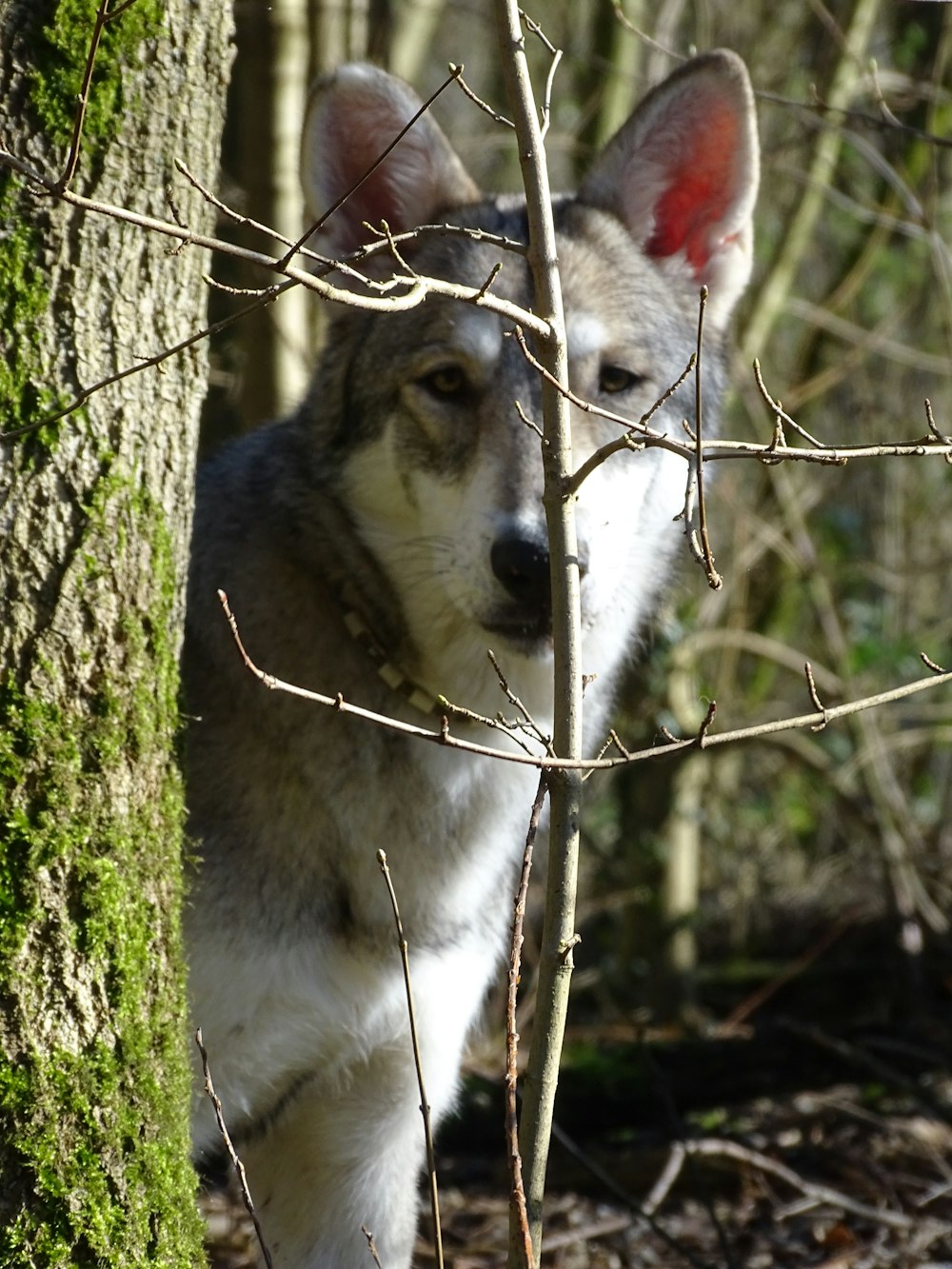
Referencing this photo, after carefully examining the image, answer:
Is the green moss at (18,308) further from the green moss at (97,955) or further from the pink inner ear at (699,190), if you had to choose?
the pink inner ear at (699,190)

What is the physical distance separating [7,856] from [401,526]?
140cm

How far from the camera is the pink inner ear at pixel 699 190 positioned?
3490 millimetres

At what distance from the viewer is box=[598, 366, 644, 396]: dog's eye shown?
3.33 metres

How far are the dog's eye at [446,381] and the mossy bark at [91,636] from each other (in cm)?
91

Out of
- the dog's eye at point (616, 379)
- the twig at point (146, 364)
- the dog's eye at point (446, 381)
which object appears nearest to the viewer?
the twig at point (146, 364)

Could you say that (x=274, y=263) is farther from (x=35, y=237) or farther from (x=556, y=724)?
(x=556, y=724)

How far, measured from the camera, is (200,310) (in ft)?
8.21

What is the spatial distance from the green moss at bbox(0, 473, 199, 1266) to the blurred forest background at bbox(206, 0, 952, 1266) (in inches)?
71.9

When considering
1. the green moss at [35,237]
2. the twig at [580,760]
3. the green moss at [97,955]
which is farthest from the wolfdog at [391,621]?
the green moss at [35,237]

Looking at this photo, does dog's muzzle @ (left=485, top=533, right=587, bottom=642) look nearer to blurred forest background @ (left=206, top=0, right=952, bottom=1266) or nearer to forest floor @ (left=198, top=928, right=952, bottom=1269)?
blurred forest background @ (left=206, top=0, right=952, bottom=1266)

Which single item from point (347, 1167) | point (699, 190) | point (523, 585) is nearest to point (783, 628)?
point (699, 190)

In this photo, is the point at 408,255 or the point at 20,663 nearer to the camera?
the point at 20,663

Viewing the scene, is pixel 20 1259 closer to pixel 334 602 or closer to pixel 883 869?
pixel 334 602

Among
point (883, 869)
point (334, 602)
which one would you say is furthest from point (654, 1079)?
point (334, 602)
